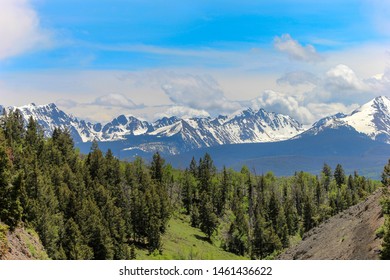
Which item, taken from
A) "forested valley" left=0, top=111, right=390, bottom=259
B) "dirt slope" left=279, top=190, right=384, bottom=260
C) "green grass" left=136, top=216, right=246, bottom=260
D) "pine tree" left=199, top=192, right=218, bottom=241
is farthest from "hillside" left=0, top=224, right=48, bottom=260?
"pine tree" left=199, top=192, right=218, bottom=241

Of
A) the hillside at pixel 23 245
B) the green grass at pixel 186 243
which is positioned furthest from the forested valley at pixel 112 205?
the green grass at pixel 186 243

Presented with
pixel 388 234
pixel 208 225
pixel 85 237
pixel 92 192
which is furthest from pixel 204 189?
pixel 388 234

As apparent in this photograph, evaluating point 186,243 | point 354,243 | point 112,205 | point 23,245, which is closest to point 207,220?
point 186,243

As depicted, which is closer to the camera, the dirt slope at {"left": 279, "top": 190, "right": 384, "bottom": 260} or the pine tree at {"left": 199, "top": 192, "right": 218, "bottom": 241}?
the dirt slope at {"left": 279, "top": 190, "right": 384, "bottom": 260}

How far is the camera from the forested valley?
9419 centimetres

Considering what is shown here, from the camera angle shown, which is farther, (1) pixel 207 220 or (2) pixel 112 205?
(1) pixel 207 220

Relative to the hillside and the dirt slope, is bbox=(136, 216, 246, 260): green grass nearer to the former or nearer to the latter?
the hillside

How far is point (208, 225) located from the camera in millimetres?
159500

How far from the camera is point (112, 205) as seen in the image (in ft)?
399

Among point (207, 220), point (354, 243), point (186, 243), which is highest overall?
point (354, 243)

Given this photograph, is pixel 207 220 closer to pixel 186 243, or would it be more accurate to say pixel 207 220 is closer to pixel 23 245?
pixel 186 243

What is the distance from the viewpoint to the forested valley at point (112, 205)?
9419cm

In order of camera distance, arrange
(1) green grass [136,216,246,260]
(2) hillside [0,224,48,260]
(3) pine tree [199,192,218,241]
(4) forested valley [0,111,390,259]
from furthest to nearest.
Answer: (3) pine tree [199,192,218,241] < (1) green grass [136,216,246,260] < (4) forested valley [0,111,390,259] < (2) hillside [0,224,48,260]
